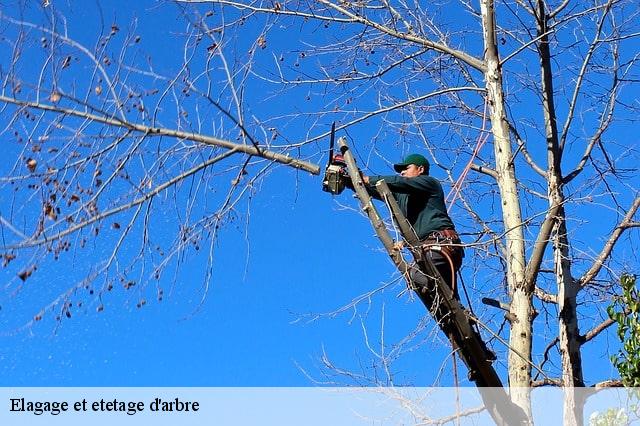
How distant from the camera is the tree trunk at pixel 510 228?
721 centimetres

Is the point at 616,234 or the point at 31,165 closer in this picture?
the point at 31,165

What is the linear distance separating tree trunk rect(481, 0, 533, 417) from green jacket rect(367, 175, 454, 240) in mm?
669

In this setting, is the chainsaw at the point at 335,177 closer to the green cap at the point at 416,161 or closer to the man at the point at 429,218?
the man at the point at 429,218

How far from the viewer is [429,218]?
6.67m

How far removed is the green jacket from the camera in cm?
661

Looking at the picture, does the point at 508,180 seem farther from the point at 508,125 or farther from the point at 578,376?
the point at 578,376

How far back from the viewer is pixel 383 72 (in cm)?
840

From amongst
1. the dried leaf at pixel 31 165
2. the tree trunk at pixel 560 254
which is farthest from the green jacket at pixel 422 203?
the dried leaf at pixel 31 165

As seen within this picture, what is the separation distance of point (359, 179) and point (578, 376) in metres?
2.72

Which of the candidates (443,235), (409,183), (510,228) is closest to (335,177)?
(409,183)

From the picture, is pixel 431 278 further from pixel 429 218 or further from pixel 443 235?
pixel 429 218

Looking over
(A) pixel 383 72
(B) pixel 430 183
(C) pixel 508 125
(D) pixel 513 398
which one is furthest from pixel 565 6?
(D) pixel 513 398

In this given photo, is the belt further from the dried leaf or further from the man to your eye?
the dried leaf

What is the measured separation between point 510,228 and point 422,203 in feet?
3.28
